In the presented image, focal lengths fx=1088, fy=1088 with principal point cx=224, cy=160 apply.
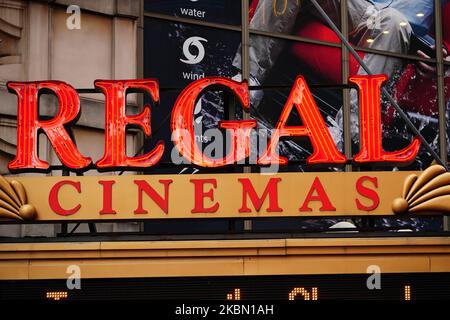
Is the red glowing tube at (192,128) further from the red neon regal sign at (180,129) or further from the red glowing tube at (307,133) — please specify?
the red glowing tube at (307,133)

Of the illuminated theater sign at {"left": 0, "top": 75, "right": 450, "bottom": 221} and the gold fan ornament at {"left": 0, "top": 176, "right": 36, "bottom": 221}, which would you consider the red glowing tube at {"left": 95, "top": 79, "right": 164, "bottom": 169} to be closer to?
the illuminated theater sign at {"left": 0, "top": 75, "right": 450, "bottom": 221}

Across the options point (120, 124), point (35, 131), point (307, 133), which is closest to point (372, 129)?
point (307, 133)

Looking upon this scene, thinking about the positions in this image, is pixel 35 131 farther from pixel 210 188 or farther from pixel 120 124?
pixel 210 188

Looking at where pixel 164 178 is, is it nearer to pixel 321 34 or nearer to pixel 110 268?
pixel 110 268

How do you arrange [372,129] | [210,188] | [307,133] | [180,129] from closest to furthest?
[210,188] → [372,129] → [307,133] → [180,129]

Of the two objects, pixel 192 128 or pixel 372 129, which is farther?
pixel 192 128

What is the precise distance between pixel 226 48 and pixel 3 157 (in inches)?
180

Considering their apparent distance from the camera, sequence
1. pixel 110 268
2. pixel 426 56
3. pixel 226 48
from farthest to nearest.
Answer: pixel 426 56 < pixel 226 48 < pixel 110 268

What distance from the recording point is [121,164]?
14.2 m

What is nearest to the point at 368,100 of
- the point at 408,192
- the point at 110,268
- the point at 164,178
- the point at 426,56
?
the point at 408,192

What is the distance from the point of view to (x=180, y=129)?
14422 millimetres

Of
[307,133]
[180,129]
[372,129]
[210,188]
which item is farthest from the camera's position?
[180,129]

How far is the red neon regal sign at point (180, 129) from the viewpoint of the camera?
14.2 metres

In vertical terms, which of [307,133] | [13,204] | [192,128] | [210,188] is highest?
[192,128]
